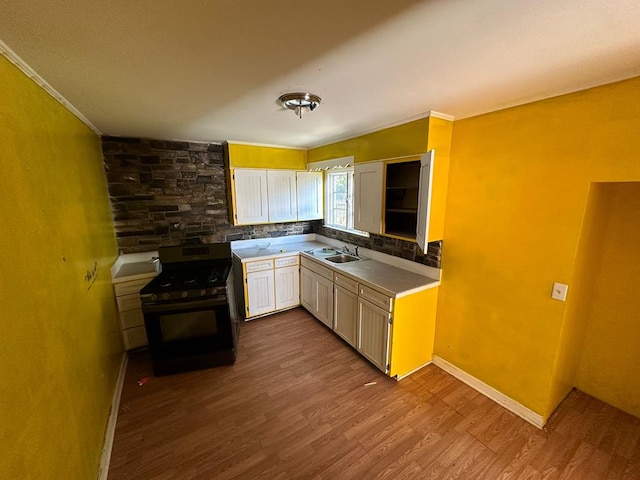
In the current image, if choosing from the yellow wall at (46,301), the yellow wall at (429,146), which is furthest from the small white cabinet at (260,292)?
the yellow wall at (429,146)

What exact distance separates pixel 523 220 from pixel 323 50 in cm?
182

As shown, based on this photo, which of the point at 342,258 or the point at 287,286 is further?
the point at 287,286

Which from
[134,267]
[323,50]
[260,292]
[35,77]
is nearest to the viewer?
[323,50]

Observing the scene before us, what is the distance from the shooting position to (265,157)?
354cm

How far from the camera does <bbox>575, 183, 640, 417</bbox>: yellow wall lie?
6.38 ft

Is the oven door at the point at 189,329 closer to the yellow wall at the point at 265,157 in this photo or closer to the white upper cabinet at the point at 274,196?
the white upper cabinet at the point at 274,196

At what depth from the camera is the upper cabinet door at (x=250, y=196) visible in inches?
133

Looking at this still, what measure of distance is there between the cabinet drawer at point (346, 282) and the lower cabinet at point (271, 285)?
89 cm

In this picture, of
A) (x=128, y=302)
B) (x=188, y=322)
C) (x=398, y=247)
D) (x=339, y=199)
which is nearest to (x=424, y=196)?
(x=398, y=247)

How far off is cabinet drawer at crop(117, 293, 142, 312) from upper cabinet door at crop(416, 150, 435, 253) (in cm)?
295

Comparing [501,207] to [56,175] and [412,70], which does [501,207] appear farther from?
[56,175]

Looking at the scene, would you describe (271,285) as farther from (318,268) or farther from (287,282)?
Result: (318,268)

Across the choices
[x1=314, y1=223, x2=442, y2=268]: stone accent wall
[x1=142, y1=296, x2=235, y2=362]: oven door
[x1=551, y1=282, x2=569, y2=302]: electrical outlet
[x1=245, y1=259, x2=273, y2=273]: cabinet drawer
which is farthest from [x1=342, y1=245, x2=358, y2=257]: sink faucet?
[x1=551, y1=282, x2=569, y2=302]: electrical outlet

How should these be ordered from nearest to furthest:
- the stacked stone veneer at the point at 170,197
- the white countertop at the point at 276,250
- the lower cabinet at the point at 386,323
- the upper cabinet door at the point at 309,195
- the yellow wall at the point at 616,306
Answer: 1. the yellow wall at the point at 616,306
2. the lower cabinet at the point at 386,323
3. the stacked stone veneer at the point at 170,197
4. the white countertop at the point at 276,250
5. the upper cabinet door at the point at 309,195
